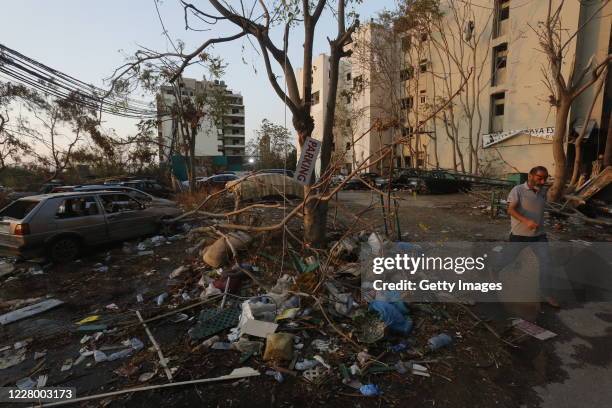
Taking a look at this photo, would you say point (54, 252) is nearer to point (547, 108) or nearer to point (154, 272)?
point (154, 272)

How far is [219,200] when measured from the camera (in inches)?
372

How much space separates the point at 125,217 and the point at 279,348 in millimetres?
5767

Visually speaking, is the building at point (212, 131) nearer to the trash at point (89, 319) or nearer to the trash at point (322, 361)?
the trash at point (89, 319)

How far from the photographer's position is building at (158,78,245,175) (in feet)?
53.9

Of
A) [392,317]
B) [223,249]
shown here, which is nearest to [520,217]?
[392,317]

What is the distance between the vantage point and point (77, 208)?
598 cm

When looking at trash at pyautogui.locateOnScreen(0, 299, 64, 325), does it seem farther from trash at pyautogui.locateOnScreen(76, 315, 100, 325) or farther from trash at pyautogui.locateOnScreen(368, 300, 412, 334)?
trash at pyautogui.locateOnScreen(368, 300, 412, 334)

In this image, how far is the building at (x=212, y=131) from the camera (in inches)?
647

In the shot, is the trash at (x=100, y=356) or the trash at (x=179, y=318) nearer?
the trash at (x=100, y=356)

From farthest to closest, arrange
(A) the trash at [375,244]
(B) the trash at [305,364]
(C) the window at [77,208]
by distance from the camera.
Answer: (C) the window at [77,208]
(A) the trash at [375,244]
(B) the trash at [305,364]

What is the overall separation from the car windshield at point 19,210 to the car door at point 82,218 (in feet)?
1.29

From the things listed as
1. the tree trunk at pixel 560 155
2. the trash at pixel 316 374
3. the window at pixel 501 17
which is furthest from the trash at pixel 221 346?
the window at pixel 501 17

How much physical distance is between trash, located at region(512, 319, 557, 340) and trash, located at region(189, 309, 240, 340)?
3.27 metres

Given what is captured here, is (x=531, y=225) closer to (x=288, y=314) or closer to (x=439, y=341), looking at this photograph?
(x=439, y=341)
